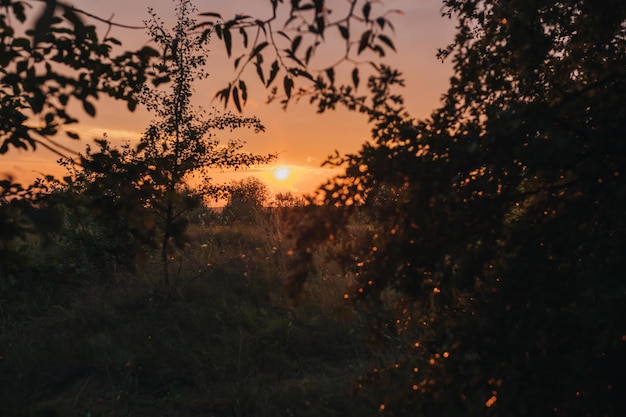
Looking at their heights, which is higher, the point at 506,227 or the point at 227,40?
the point at 227,40

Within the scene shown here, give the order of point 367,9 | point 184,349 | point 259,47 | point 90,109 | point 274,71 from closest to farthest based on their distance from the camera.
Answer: point 367,9, point 259,47, point 274,71, point 90,109, point 184,349

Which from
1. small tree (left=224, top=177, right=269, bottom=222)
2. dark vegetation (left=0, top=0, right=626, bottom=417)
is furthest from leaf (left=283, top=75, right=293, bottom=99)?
small tree (left=224, top=177, right=269, bottom=222)

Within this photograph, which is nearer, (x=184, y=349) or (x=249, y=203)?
(x=184, y=349)

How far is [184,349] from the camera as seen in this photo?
297 inches

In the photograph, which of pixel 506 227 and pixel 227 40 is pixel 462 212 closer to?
pixel 506 227

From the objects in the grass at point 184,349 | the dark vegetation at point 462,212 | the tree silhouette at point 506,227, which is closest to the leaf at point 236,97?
the dark vegetation at point 462,212

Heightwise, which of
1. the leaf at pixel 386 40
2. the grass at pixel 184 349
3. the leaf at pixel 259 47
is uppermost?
the leaf at pixel 259 47

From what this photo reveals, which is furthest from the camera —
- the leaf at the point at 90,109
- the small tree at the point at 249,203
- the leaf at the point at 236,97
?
the small tree at the point at 249,203

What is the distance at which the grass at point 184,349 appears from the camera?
651 centimetres

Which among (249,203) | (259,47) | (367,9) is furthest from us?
(249,203)

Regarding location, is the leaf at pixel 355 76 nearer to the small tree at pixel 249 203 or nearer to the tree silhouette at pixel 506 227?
the tree silhouette at pixel 506 227

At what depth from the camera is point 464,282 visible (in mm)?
3211

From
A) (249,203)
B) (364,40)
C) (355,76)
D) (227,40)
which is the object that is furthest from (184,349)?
(249,203)

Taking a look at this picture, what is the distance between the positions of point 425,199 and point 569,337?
3.91 ft
